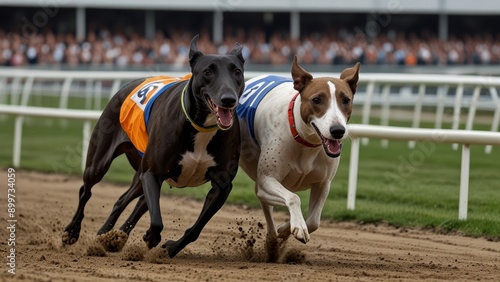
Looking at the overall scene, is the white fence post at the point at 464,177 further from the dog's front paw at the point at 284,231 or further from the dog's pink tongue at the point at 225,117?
the dog's pink tongue at the point at 225,117

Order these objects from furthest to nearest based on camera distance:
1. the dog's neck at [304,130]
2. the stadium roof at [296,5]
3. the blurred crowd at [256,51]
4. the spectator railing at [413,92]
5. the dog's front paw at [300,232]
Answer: the stadium roof at [296,5], the blurred crowd at [256,51], the spectator railing at [413,92], the dog's neck at [304,130], the dog's front paw at [300,232]

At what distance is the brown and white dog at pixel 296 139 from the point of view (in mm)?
5527

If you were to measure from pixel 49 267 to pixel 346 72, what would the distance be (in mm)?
2108

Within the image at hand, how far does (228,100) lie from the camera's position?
5434 millimetres

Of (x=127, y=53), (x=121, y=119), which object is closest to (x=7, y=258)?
(x=121, y=119)

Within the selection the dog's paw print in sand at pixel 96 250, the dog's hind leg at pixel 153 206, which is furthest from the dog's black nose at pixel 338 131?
the dog's paw print in sand at pixel 96 250

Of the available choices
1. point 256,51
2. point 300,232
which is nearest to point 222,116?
point 300,232

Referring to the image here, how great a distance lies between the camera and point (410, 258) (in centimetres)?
621

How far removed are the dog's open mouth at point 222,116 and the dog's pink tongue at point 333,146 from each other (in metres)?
0.56

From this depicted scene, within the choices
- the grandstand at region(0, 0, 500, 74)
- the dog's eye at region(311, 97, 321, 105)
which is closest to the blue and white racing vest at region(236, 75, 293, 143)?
the dog's eye at region(311, 97, 321, 105)

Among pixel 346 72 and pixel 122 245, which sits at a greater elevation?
pixel 346 72

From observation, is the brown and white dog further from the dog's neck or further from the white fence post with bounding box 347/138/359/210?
the white fence post with bounding box 347/138/359/210

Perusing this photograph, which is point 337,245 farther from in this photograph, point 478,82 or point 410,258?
point 478,82

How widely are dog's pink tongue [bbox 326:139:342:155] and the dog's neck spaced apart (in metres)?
0.23
